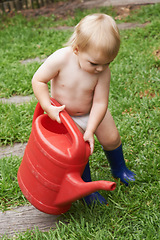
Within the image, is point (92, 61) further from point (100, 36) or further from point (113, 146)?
point (113, 146)

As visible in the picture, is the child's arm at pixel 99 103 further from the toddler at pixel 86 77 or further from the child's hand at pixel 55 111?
the child's hand at pixel 55 111

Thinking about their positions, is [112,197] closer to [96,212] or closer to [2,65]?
[96,212]

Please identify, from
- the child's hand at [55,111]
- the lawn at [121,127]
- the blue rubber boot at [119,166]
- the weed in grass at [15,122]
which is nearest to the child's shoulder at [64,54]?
the child's hand at [55,111]

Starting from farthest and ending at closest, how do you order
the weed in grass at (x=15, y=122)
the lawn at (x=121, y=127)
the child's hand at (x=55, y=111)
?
the weed in grass at (x=15, y=122) < the lawn at (x=121, y=127) < the child's hand at (x=55, y=111)

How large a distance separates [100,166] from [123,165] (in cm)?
21

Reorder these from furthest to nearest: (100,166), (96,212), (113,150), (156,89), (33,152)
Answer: (156,89) → (100,166) → (113,150) → (96,212) → (33,152)

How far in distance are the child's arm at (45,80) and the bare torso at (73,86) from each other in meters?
0.04

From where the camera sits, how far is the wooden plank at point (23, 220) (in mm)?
1759

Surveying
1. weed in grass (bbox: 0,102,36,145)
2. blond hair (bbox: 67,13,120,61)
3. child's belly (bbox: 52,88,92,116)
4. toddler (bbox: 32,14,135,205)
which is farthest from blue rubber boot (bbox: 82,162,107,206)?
weed in grass (bbox: 0,102,36,145)

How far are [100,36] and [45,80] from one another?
404 mm

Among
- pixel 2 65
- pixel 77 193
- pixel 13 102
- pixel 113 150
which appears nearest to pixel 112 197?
pixel 113 150

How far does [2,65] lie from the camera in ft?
12.9

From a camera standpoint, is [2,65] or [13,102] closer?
[13,102]

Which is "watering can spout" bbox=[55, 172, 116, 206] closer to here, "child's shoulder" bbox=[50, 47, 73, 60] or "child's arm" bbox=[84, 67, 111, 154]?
"child's arm" bbox=[84, 67, 111, 154]
